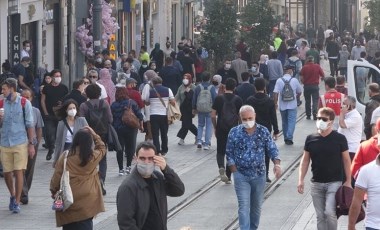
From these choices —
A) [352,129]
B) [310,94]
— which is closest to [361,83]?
[310,94]

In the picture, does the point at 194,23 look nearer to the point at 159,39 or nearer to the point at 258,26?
the point at 159,39

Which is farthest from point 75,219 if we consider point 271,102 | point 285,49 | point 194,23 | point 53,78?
point 194,23

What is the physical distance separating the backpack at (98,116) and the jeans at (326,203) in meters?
5.65

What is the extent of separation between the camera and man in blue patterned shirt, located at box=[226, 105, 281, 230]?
1527cm

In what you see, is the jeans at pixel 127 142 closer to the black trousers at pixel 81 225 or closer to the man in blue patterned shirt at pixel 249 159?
the man in blue patterned shirt at pixel 249 159

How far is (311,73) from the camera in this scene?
3238 cm

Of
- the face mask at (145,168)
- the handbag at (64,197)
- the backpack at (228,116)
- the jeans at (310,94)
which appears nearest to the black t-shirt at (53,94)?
the backpack at (228,116)

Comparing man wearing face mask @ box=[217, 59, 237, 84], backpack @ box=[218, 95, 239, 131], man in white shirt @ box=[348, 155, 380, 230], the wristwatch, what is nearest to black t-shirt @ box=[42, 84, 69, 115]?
backpack @ box=[218, 95, 239, 131]

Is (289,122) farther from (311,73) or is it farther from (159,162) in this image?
(159,162)

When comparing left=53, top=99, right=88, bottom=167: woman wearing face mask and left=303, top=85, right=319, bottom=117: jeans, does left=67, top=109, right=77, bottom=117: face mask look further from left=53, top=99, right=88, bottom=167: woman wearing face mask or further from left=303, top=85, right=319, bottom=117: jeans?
left=303, top=85, right=319, bottom=117: jeans

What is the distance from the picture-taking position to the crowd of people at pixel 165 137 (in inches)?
448

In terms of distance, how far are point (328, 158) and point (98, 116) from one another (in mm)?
5857

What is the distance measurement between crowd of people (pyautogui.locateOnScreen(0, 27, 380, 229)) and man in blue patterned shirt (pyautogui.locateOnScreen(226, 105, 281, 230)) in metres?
0.01

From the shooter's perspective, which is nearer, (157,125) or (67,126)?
(67,126)
